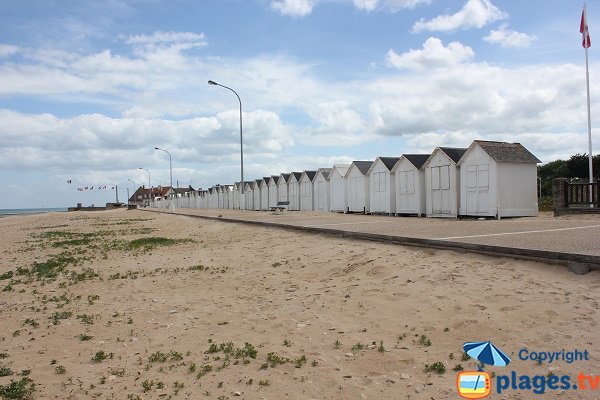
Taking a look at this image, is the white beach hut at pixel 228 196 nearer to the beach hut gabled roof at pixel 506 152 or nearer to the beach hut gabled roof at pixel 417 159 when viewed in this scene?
the beach hut gabled roof at pixel 417 159

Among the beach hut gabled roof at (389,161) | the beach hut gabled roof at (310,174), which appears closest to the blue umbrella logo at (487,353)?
the beach hut gabled roof at (389,161)

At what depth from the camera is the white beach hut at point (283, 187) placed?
46062 millimetres

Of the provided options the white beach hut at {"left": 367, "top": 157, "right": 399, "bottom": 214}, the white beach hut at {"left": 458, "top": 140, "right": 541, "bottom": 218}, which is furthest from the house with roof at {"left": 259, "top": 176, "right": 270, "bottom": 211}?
the white beach hut at {"left": 458, "top": 140, "right": 541, "bottom": 218}

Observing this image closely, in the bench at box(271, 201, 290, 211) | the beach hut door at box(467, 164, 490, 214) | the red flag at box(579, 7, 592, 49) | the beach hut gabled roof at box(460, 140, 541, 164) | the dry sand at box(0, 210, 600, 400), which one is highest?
the red flag at box(579, 7, 592, 49)

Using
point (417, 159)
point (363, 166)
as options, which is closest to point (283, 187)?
point (363, 166)

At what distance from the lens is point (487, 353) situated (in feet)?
17.0

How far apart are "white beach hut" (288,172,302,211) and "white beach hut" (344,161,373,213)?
33.3 ft

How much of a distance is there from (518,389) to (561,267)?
387 centimetres

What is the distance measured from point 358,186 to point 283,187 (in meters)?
15.8

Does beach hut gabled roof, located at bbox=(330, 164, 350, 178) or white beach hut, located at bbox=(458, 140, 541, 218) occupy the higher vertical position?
beach hut gabled roof, located at bbox=(330, 164, 350, 178)

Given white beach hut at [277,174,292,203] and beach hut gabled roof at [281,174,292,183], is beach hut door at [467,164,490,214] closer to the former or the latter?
white beach hut at [277,174,292,203]

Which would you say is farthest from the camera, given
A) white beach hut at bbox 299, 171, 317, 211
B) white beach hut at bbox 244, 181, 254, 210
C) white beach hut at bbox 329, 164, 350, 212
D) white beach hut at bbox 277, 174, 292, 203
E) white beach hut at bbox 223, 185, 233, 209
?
white beach hut at bbox 223, 185, 233, 209

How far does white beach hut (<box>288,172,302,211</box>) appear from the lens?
144 feet

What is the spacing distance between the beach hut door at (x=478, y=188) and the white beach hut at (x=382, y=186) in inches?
250
